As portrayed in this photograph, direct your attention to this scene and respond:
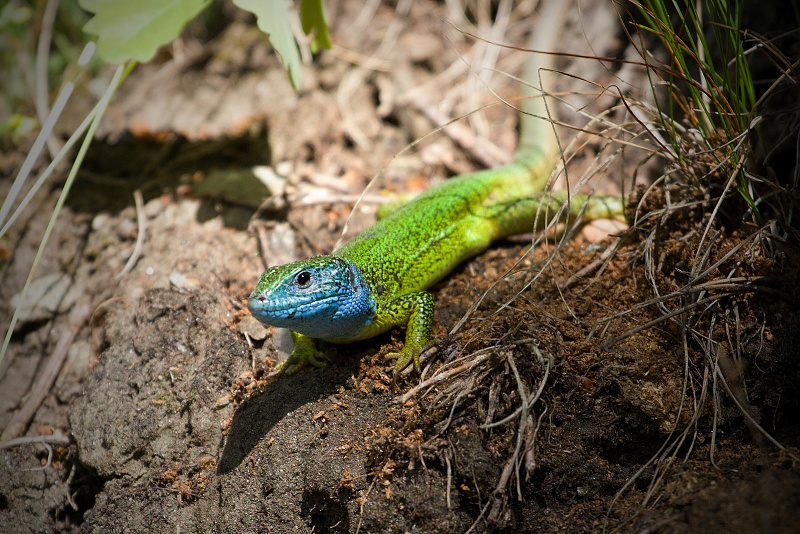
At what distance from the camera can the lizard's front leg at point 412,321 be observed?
119 inches

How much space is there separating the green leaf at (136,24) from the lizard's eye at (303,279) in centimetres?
182

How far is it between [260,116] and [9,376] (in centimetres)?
358

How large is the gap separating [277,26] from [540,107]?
3138 millimetres

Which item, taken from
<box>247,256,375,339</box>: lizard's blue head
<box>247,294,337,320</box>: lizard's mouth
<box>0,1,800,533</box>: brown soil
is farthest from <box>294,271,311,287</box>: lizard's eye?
<box>0,1,800,533</box>: brown soil

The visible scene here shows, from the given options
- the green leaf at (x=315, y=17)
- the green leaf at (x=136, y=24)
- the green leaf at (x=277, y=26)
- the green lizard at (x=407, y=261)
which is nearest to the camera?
the green lizard at (x=407, y=261)

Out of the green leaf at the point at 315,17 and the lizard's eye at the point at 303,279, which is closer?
the lizard's eye at the point at 303,279

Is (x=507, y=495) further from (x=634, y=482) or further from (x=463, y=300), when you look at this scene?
(x=463, y=300)

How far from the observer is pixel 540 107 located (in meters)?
5.30

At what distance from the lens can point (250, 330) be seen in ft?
12.1

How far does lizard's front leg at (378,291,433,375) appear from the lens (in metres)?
3.03

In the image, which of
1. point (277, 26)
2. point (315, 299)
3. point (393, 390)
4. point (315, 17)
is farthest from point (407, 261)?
point (315, 17)

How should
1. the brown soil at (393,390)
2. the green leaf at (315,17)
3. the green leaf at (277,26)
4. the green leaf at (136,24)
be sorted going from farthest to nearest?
the green leaf at (315,17)
the green leaf at (136,24)
the green leaf at (277,26)
the brown soil at (393,390)

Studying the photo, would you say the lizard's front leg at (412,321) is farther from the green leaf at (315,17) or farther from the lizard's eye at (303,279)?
the green leaf at (315,17)

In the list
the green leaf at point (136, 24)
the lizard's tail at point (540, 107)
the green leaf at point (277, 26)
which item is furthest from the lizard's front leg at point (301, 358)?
the lizard's tail at point (540, 107)
